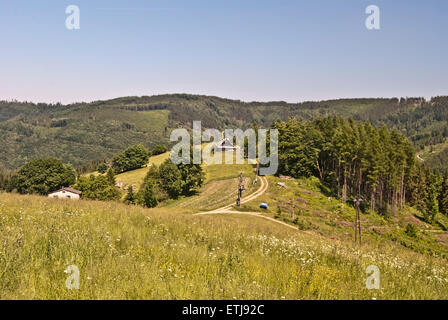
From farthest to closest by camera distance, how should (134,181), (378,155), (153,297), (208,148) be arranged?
(208,148) → (134,181) → (378,155) → (153,297)

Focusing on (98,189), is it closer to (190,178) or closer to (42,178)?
(42,178)

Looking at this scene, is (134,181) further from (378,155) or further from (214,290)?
(214,290)

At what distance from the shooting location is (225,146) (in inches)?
4508

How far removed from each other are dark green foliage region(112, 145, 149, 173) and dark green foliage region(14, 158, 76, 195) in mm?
33231

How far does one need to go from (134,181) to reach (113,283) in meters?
95.7

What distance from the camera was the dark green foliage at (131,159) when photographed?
121m

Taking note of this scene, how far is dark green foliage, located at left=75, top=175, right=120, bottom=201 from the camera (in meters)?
72.2

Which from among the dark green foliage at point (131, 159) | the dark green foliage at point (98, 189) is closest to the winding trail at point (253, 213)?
the dark green foliage at point (98, 189)

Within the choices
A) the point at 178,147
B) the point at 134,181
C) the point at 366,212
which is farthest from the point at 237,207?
the point at 134,181

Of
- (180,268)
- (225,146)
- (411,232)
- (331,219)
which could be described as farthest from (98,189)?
(180,268)

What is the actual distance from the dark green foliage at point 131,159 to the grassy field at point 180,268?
382ft

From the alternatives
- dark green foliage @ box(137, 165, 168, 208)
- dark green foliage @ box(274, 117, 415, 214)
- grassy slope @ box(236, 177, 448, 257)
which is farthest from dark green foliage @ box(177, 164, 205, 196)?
dark green foliage @ box(274, 117, 415, 214)

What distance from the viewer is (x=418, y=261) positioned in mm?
9195

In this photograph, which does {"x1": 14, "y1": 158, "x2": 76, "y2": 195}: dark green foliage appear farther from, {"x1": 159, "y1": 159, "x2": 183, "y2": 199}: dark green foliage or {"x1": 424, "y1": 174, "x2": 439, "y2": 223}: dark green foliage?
{"x1": 424, "y1": 174, "x2": 439, "y2": 223}: dark green foliage
